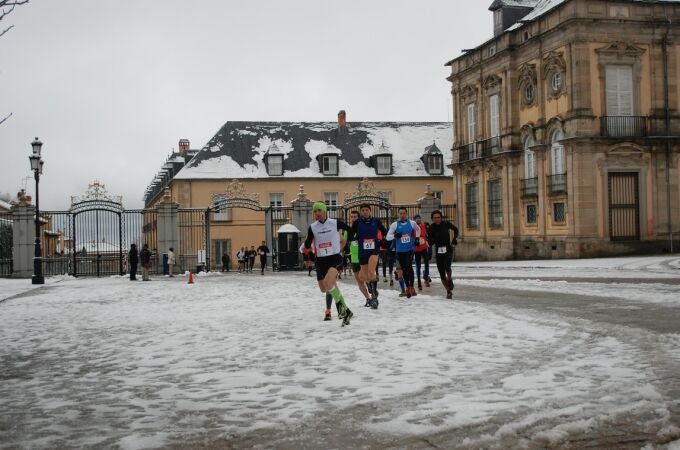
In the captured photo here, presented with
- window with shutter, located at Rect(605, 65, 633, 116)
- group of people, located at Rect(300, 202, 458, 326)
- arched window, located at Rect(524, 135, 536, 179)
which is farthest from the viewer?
arched window, located at Rect(524, 135, 536, 179)

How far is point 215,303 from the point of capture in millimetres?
15453

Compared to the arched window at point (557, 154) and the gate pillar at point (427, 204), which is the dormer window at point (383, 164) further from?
the arched window at point (557, 154)

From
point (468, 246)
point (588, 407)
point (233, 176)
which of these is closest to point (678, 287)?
point (588, 407)

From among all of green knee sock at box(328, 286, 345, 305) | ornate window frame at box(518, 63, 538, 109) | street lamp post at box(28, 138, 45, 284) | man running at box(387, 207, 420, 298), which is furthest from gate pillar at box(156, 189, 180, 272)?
green knee sock at box(328, 286, 345, 305)

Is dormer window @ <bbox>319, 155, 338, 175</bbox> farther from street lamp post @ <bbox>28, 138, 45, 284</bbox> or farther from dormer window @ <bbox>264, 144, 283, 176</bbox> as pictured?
street lamp post @ <bbox>28, 138, 45, 284</bbox>

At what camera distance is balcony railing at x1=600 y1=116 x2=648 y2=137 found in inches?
1284

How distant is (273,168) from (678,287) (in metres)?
40.0

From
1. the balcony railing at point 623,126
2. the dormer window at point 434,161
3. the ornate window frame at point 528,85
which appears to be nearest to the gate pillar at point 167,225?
the ornate window frame at point 528,85

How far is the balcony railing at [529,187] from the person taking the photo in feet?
118

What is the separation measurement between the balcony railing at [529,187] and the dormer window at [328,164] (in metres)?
19.7

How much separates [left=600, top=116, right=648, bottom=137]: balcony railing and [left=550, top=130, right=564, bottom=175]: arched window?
187cm

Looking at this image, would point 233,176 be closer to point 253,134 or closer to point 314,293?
point 253,134

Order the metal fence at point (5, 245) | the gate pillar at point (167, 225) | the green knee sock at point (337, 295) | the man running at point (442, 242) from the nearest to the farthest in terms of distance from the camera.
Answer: the green knee sock at point (337, 295) → the man running at point (442, 242) → the metal fence at point (5, 245) → the gate pillar at point (167, 225)

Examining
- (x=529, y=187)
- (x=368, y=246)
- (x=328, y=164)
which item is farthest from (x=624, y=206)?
(x=328, y=164)
